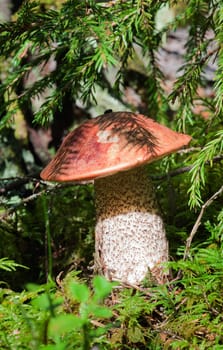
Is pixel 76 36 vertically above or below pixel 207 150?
above

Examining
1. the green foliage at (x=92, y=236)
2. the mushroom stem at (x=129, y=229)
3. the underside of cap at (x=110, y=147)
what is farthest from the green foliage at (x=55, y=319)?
the underside of cap at (x=110, y=147)

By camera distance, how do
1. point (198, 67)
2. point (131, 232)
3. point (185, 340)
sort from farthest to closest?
point (198, 67)
point (131, 232)
point (185, 340)

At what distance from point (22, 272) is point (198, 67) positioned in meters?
1.08

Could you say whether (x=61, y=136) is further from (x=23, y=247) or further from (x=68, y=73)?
(x=68, y=73)

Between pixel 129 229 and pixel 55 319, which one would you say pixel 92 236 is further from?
pixel 55 319

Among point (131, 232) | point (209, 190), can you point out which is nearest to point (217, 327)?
point (131, 232)

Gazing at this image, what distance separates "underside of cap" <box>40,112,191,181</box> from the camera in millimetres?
1332

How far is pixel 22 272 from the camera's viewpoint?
200cm

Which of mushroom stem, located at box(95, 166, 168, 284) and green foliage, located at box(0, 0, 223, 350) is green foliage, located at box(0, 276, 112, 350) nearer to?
green foliage, located at box(0, 0, 223, 350)

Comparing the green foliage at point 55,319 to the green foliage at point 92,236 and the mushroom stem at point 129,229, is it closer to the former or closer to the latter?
the green foliage at point 92,236

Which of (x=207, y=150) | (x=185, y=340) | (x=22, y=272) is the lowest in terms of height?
(x=22, y=272)

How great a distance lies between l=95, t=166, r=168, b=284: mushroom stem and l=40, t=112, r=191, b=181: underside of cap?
154 millimetres

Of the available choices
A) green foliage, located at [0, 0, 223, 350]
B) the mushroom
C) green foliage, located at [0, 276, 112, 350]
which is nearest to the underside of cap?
the mushroom

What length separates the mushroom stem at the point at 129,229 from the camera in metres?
1.52
